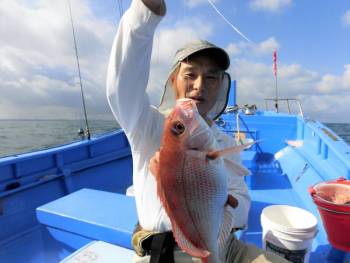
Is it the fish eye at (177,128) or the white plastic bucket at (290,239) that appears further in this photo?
the white plastic bucket at (290,239)

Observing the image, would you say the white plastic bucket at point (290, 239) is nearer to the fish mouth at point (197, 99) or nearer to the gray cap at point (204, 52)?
the fish mouth at point (197, 99)

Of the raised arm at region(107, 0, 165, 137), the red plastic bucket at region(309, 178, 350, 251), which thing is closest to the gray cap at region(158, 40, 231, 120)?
the raised arm at region(107, 0, 165, 137)

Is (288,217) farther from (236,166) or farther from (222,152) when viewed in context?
(222,152)

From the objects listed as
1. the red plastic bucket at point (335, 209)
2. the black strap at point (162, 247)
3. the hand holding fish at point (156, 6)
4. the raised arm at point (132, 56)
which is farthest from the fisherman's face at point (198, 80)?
the red plastic bucket at point (335, 209)

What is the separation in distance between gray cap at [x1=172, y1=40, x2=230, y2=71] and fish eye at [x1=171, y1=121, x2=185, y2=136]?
799 millimetres

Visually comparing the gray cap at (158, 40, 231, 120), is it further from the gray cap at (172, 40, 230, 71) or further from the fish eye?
the fish eye

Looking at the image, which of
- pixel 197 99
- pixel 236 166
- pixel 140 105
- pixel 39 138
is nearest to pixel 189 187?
pixel 236 166

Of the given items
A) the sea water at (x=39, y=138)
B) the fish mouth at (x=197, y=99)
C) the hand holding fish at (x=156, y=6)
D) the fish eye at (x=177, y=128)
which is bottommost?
the sea water at (x=39, y=138)

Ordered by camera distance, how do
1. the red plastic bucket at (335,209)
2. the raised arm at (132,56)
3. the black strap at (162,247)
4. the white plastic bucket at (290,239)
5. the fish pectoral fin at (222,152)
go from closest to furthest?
the fish pectoral fin at (222,152)
the raised arm at (132,56)
the black strap at (162,247)
the white plastic bucket at (290,239)
the red plastic bucket at (335,209)

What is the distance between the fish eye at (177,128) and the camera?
1.19 m

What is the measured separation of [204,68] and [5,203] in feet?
11.0

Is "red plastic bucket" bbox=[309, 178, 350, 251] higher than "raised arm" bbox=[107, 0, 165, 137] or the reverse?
the reverse

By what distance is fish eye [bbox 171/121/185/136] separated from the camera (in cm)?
119

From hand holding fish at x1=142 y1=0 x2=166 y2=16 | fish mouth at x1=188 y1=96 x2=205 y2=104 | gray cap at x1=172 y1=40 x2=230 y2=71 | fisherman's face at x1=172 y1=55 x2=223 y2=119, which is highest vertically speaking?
hand holding fish at x1=142 y1=0 x2=166 y2=16
